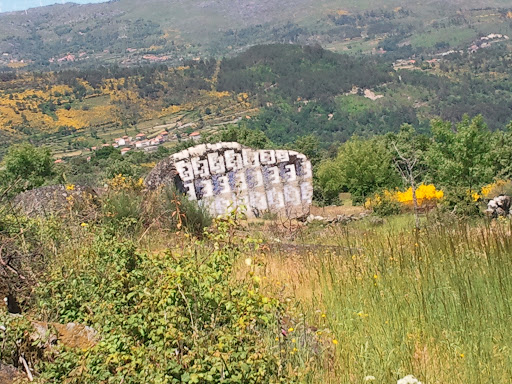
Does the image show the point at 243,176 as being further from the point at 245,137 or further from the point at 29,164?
the point at 245,137

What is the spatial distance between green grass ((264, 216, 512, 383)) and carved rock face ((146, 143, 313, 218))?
11863 millimetres

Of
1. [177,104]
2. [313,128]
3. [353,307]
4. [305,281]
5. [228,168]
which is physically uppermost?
[353,307]

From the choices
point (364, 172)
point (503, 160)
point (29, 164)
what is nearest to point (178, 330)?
point (364, 172)

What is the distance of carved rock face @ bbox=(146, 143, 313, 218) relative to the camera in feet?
Answer: 52.7

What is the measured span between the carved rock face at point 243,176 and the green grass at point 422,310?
11.9 m

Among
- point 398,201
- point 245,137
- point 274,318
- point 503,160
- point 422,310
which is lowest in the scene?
point 503,160

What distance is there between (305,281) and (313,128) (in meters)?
115

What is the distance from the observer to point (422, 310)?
2949 mm

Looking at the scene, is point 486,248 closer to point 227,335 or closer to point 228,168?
point 227,335

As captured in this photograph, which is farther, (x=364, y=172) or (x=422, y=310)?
(x=364, y=172)

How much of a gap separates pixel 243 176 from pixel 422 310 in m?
14.8

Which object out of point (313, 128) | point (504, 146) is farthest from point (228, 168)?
point (313, 128)

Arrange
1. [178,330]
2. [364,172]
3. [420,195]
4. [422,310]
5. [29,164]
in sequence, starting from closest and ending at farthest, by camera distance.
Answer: [178,330] → [422,310] → [420,195] → [364,172] → [29,164]

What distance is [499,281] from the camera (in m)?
2.98
